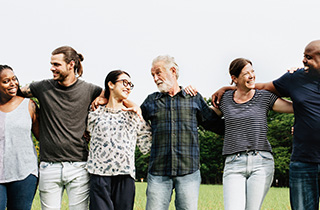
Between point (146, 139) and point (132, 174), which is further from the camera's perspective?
point (146, 139)

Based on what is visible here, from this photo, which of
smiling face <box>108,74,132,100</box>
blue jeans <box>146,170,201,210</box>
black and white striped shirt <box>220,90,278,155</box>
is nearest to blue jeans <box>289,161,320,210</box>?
black and white striped shirt <box>220,90,278,155</box>

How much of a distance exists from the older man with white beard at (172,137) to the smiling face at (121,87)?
489 mm

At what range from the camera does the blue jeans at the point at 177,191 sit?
543 centimetres

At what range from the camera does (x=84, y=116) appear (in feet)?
18.2

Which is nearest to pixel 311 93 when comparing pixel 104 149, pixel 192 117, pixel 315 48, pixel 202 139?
pixel 315 48

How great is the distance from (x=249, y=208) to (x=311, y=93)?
68.5 inches

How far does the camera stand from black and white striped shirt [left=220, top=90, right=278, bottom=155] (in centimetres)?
530

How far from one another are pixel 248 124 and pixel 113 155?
1.90 metres

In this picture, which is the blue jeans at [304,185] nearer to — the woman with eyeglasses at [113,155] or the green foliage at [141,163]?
the woman with eyeglasses at [113,155]

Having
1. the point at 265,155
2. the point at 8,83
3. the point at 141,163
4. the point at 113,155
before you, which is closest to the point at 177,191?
the point at 113,155

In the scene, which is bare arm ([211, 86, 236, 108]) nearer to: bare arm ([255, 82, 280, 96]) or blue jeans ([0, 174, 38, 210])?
bare arm ([255, 82, 280, 96])

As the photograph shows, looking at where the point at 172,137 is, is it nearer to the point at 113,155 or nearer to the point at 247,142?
the point at 113,155

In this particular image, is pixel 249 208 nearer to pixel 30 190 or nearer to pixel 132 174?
pixel 132 174

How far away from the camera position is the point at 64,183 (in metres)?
5.32
